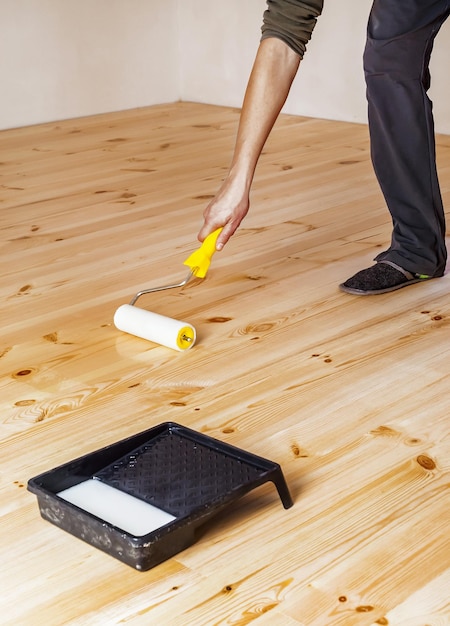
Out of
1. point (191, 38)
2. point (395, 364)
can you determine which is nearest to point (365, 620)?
point (395, 364)

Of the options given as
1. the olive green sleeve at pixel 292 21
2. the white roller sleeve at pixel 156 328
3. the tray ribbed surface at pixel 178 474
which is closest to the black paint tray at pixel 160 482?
the tray ribbed surface at pixel 178 474

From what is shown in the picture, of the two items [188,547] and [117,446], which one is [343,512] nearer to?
[188,547]

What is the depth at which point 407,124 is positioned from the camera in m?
2.03

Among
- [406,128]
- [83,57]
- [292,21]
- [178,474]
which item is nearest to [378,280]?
[406,128]

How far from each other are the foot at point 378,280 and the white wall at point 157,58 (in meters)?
1.92

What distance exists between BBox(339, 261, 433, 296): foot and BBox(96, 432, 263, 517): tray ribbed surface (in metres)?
0.84

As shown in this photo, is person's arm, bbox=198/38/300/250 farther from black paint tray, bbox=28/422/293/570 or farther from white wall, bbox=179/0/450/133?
white wall, bbox=179/0/450/133

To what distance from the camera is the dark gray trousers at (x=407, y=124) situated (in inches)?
77.3

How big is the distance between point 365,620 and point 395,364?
743 mm

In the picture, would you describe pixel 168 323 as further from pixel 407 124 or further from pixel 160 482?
pixel 407 124

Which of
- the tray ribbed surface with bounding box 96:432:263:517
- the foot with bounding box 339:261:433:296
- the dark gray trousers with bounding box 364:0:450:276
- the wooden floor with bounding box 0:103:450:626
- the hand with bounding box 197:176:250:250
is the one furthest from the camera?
the foot with bounding box 339:261:433:296

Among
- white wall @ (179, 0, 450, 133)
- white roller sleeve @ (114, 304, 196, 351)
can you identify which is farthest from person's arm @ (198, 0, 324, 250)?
white wall @ (179, 0, 450, 133)

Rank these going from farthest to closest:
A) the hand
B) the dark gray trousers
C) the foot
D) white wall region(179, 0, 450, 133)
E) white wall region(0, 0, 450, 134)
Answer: white wall region(0, 0, 450, 134) → white wall region(179, 0, 450, 133) → the foot → the dark gray trousers → the hand

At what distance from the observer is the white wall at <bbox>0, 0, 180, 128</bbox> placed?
4.22 metres
